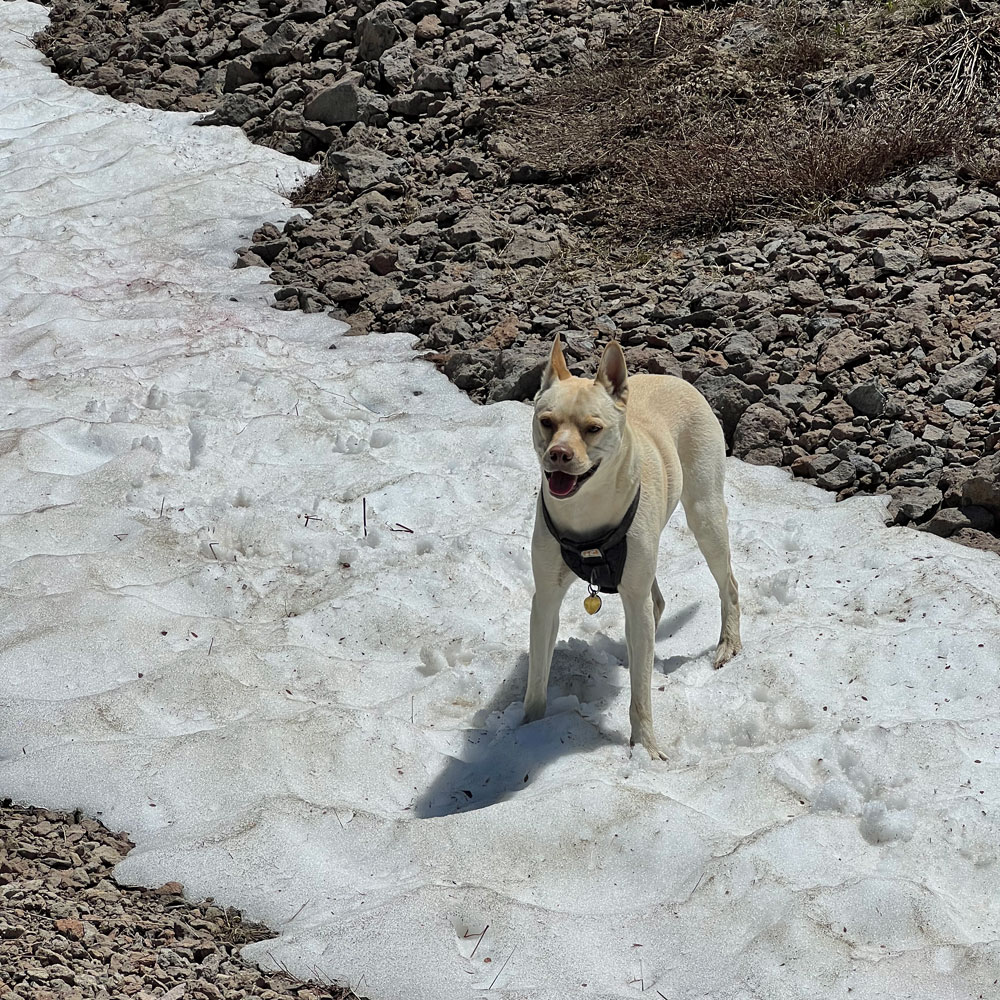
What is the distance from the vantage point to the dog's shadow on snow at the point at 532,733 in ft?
16.1

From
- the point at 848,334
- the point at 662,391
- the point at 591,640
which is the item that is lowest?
the point at 591,640

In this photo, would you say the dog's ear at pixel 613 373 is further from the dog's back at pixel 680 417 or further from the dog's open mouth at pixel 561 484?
the dog's back at pixel 680 417

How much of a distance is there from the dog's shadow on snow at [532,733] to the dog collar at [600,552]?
28.4 inches

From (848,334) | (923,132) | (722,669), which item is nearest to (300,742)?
(722,669)

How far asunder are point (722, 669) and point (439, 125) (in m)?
7.68

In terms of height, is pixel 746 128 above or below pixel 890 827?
above

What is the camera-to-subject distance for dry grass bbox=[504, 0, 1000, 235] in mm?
9508

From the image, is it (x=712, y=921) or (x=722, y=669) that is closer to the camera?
(x=712, y=921)

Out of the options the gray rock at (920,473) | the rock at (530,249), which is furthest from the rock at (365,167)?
the gray rock at (920,473)

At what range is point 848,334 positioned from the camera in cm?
786

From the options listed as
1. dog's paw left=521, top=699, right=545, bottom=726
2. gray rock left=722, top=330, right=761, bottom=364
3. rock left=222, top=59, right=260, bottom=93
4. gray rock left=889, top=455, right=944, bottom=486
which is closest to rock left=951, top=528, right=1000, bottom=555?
gray rock left=889, top=455, right=944, bottom=486

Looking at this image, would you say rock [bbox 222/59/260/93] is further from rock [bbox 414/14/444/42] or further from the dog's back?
the dog's back

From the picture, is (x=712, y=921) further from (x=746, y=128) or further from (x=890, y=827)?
(x=746, y=128)

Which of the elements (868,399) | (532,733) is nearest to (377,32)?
(868,399)
